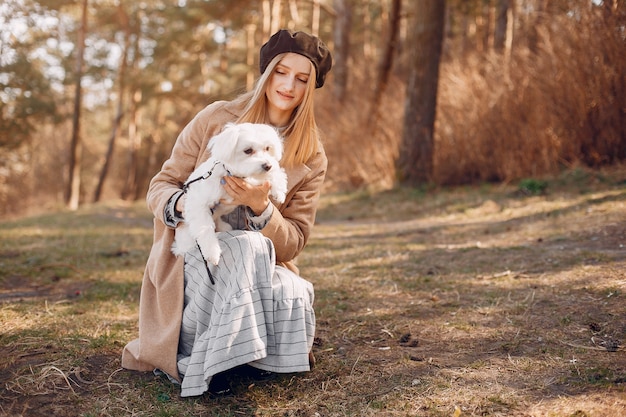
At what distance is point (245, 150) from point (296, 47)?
0.74 meters

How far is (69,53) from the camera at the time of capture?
72.3 feet

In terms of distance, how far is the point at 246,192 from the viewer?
271 centimetres

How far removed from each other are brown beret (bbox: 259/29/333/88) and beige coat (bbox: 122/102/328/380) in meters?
0.36

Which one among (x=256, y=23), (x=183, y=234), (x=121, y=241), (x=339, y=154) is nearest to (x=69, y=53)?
(x=256, y=23)

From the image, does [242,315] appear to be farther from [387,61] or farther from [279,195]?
[387,61]

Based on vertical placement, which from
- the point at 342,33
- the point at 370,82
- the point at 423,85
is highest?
the point at 342,33

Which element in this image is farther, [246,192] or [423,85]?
[423,85]

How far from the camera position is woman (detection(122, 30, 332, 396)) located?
8.55 ft

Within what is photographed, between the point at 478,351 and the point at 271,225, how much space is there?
1.40 metres

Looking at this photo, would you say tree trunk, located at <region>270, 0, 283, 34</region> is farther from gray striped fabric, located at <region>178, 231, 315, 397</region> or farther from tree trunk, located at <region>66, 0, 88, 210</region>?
gray striped fabric, located at <region>178, 231, 315, 397</region>

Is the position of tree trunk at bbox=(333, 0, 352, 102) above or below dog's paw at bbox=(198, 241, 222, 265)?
above

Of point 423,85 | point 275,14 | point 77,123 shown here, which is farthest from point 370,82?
point 77,123

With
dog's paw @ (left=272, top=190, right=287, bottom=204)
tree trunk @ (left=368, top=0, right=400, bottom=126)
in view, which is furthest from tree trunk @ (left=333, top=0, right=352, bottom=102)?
dog's paw @ (left=272, top=190, right=287, bottom=204)

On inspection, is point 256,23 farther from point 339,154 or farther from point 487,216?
point 487,216
